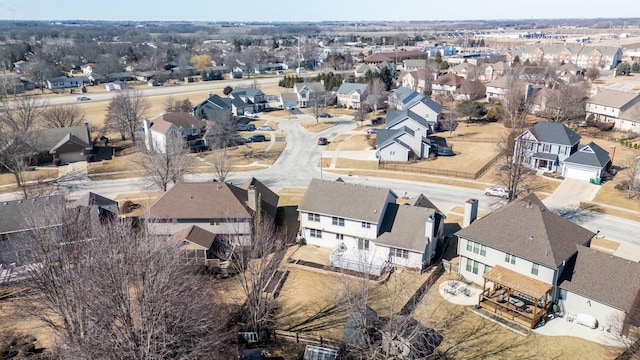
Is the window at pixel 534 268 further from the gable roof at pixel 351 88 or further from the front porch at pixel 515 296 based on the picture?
the gable roof at pixel 351 88

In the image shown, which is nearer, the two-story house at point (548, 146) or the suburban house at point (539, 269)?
the suburban house at point (539, 269)

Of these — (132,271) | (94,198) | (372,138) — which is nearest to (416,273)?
(132,271)

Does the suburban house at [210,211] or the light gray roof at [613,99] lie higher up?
the light gray roof at [613,99]

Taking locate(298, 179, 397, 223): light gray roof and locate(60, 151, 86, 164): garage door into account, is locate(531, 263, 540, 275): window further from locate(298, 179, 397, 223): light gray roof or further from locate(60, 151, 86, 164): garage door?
locate(60, 151, 86, 164): garage door

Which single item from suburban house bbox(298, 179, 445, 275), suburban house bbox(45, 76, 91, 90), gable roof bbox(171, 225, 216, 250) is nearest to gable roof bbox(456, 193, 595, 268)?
suburban house bbox(298, 179, 445, 275)

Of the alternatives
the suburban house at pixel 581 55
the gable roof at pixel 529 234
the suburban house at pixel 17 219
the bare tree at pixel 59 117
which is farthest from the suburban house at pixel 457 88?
the suburban house at pixel 17 219

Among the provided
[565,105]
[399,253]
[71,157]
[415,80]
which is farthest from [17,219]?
[415,80]

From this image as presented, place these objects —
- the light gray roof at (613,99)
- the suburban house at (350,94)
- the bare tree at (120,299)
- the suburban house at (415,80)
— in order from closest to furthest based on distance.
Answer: the bare tree at (120,299) < the light gray roof at (613,99) < the suburban house at (350,94) < the suburban house at (415,80)
